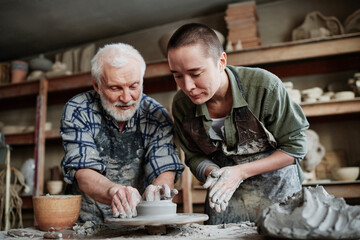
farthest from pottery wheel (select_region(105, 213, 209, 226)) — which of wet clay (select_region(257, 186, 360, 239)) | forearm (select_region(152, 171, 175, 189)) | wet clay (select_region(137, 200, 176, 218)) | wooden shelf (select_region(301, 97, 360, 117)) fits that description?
wooden shelf (select_region(301, 97, 360, 117))

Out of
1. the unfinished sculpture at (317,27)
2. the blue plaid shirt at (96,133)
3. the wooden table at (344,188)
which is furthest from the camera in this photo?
the unfinished sculpture at (317,27)

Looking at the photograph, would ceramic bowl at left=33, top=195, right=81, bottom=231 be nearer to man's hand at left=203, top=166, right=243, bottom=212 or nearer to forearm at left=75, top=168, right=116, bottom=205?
forearm at left=75, top=168, right=116, bottom=205

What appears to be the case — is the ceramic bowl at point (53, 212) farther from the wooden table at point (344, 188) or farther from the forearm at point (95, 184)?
the wooden table at point (344, 188)

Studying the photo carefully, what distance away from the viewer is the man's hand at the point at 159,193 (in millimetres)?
1586

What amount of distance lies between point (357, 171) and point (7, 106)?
5.20 m

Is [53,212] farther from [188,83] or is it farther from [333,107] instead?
[333,107]

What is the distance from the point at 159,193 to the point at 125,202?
0.17 meters

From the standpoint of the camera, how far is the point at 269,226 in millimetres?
1151

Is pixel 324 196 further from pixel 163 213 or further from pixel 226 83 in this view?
pixel 226 83

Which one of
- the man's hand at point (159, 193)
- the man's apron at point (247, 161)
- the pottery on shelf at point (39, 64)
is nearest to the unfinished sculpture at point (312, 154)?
the man's apron at point (247, 161)

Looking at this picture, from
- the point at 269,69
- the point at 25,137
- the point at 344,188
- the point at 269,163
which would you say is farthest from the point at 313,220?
the point at 25,137

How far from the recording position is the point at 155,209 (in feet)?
4.89

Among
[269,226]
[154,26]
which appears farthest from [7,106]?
[269,226]

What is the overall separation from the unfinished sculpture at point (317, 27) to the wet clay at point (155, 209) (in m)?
2.87
